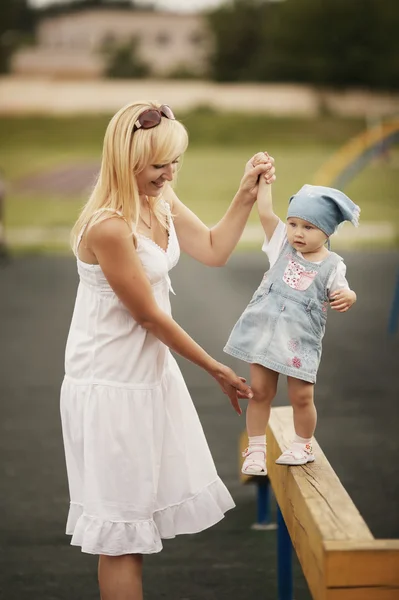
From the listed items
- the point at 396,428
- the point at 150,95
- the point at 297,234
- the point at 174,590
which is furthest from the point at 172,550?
the point at 150,95

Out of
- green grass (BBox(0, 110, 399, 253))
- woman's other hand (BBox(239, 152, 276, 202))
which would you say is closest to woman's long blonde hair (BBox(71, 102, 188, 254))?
woman's other hand (BBox(239, 152, 276, 202))

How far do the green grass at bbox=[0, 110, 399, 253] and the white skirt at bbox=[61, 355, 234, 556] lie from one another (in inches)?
788

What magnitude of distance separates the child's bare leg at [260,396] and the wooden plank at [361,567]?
0.74m

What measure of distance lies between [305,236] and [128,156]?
53 centimetres

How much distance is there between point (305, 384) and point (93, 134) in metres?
21.6

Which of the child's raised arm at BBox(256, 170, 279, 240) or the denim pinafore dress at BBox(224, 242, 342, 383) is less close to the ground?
the child's raised arm at BBox(256, 170, 279, 240)

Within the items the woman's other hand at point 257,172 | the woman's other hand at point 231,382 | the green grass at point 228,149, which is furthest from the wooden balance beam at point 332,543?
the green grass at point 228,149

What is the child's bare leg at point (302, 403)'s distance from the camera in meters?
3.10

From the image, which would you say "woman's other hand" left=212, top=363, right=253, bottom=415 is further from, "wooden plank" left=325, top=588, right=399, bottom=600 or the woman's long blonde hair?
"wooden plank" left=325, top=588, right=399, bottom=600

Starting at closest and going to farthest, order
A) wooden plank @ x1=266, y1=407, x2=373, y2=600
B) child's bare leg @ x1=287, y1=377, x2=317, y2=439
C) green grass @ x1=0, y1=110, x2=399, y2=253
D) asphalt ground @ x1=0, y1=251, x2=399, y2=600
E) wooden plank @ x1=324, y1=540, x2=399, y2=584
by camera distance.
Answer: wooden plank @ x1=324, y1=540, x2=399, y2=584 → wooden plank @ x1=266, y1=407, x2=373, y2=600 → child's bare leg @ x1=287, y1=377, x2=317, y2=439 → asphalt ground @ x1=0, y1=251, x2=399, y2=600 → green grass @ x1=0, y1=110, x2=399, y2=253

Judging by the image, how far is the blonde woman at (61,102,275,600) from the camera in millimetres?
3018

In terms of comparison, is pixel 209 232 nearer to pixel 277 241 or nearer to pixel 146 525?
pixel 277 241

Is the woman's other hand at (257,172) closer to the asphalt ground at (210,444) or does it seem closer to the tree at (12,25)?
the asphalt ground at (210,444)

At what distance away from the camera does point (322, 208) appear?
9.99 feet
